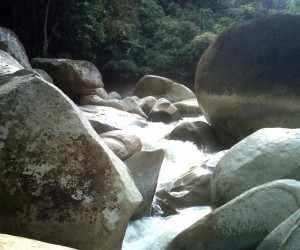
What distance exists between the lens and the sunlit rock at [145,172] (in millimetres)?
5082

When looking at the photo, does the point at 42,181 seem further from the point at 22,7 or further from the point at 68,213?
the point at 22,7

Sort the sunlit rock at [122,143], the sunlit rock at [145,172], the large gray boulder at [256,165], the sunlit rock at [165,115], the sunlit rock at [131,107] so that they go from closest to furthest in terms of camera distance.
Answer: the large gray boulder at [256,165], the sunlit rock at [145,172], the sunlit rock at [122,143], the sunlit rock at [165,115], the sunlit rock at [131,107]

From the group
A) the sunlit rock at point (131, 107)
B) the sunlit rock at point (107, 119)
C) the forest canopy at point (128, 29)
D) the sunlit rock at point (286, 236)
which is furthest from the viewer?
the forest canopy at point (128, 29)

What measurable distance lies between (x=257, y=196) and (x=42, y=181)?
5.94 feet

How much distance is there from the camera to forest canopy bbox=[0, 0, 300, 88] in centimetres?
1394

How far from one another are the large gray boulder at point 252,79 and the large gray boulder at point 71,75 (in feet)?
12.5

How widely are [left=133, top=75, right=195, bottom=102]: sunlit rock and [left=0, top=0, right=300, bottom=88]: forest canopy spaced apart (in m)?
2.40

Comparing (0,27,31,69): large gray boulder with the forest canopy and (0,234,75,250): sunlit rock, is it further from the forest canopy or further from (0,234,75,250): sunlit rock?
(0,234,75,250): sunlit rock

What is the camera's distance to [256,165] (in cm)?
487

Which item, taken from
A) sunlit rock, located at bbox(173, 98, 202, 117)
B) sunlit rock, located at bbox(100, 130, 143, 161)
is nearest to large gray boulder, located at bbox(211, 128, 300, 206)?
sunlit rock, located at bbox(100, 130, 143, 161)

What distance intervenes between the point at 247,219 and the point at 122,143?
2.77 meters

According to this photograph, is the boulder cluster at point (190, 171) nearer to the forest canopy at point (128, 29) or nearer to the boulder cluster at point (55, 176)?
the boulder cluster at point (55, 176)

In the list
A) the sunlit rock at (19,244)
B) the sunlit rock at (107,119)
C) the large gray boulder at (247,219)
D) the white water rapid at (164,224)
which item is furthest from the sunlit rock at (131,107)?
the sunlit rock at (19,244)

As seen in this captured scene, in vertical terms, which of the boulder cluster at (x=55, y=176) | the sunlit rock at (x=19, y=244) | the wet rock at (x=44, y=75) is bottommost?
the wet rock at (x=44, y=75)
